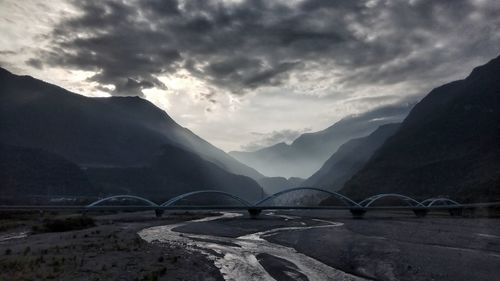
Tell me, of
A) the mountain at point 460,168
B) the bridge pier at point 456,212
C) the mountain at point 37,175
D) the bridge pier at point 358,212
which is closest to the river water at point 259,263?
the bridge pier at point 358,212

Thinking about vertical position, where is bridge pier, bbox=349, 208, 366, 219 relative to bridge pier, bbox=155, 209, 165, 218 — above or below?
below

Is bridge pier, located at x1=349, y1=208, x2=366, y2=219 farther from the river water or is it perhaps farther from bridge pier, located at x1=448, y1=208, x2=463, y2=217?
the river water

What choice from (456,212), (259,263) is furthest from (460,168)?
(259,263)

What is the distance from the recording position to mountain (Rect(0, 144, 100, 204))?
549 ft

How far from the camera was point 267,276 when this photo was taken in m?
22.7

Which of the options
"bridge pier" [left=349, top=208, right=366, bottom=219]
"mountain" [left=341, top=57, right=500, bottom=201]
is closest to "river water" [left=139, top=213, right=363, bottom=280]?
"bridge pier" [left=349, top=208, right=366, bottom=219]

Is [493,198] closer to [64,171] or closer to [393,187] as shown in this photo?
[393,187]

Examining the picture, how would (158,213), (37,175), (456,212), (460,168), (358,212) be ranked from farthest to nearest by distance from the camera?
(37,175) → (460,168) → (456,212) → (158,213) → (358,212)

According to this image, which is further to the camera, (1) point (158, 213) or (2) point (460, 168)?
(2) point (460, 168)

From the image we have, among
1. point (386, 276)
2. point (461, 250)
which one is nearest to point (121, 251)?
point (386, 276)

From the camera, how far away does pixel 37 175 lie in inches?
7072

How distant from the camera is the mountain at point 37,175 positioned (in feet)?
549

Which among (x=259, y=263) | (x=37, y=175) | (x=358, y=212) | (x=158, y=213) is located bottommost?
(x=358, y=212)

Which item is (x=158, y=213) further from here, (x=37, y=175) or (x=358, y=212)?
(x=37, y=175)
